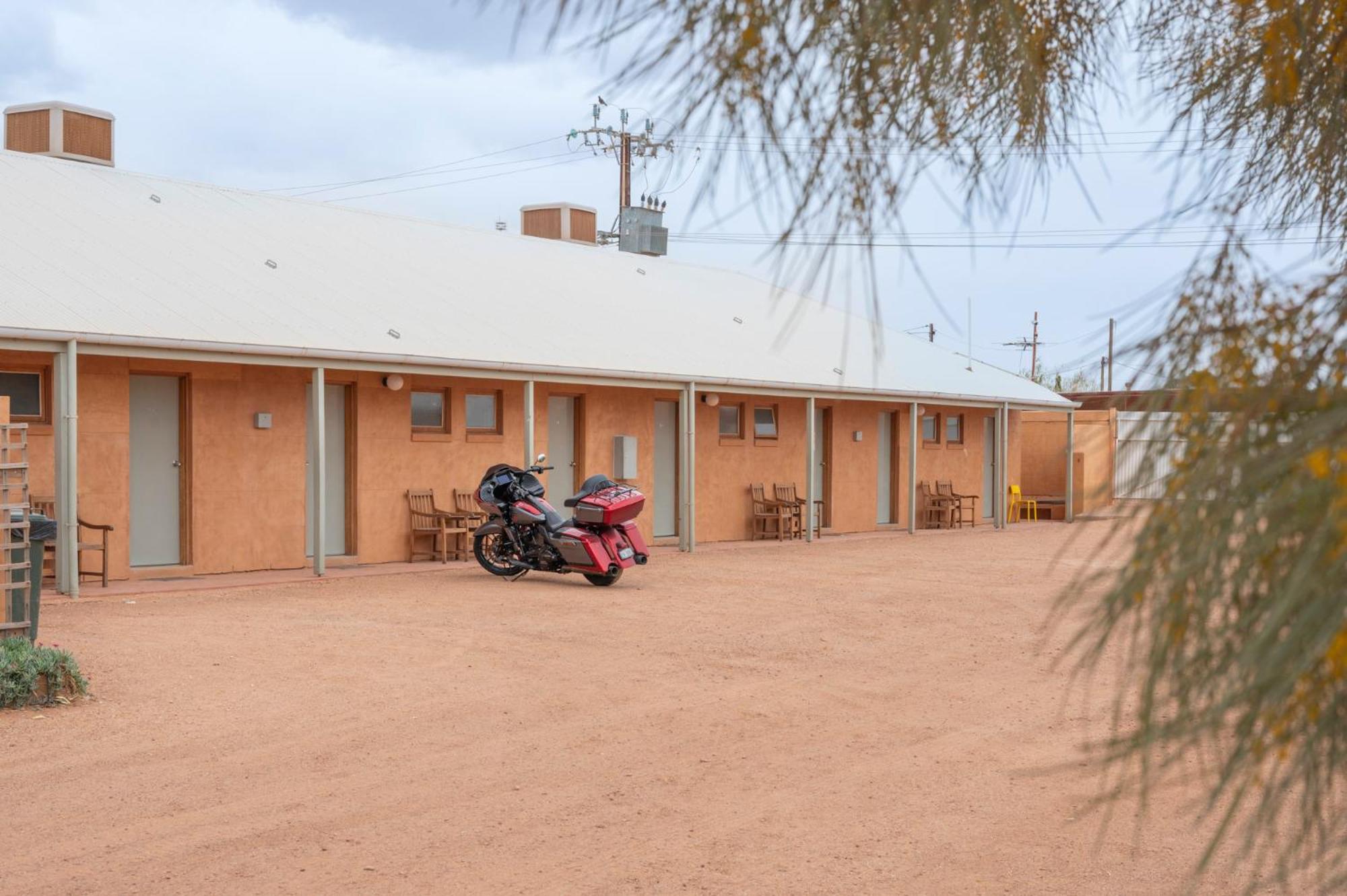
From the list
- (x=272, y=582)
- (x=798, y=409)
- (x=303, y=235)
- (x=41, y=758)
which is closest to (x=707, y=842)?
(x=41, y=758)

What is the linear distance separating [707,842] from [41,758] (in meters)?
3.22

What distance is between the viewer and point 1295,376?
2045 mm

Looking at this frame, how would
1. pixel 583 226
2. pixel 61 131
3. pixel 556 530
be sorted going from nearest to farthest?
pixel 556 530 < pixel 61 131 < pixel 583 226

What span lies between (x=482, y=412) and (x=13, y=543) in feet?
27.4

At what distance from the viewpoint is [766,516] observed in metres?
20.1

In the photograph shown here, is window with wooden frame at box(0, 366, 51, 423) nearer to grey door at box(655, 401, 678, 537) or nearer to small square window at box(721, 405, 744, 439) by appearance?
grey door at box(655, 401, 678, 537)

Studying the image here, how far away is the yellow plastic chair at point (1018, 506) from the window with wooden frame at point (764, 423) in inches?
268

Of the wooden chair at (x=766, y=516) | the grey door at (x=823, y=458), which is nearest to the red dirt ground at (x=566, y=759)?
the wooden chair at (x=766, y=516)

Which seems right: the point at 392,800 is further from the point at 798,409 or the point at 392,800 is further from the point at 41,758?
the point at 798,409

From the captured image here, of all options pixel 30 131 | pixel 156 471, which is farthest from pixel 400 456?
pixel 30 131

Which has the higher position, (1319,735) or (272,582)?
(1319,735)

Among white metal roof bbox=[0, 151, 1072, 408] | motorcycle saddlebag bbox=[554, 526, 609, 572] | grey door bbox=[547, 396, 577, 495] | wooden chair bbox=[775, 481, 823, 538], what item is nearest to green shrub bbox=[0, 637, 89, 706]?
white metal roof bbox=[0, 151, 1072, 408]

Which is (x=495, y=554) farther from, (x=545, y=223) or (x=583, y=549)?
(x=545, y=223)

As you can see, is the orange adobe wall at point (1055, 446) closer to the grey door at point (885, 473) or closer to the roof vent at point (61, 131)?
the grey door at point (885, 473)
